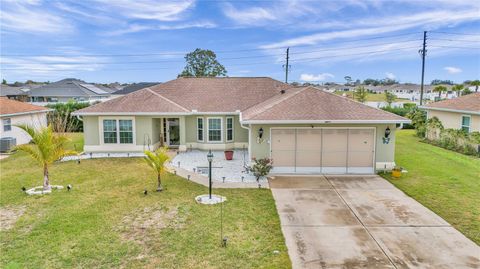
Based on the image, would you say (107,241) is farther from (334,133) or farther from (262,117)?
(334,133)

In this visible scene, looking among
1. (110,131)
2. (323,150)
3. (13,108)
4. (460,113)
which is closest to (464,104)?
(460,113)

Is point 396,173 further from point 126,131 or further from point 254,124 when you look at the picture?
point 126,131

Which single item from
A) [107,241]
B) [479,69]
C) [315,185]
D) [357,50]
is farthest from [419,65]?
[107,241]

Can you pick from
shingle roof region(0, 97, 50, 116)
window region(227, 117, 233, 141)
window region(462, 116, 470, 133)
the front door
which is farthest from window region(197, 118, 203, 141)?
window region(462, 116, 470, 133)

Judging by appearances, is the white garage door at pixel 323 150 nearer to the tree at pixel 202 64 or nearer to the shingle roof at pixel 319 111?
the shingle roof at pixel 319 111

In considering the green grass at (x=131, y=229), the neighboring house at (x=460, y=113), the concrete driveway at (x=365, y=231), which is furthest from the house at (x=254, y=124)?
the neighboring house at (x=460, y=113)

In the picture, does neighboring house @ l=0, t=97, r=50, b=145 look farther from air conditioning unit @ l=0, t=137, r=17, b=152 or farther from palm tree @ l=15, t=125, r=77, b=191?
palm tree @ l=15, t=125, r=77, b=191

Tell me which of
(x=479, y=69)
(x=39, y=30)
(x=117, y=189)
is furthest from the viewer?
(x=39, y=30)
